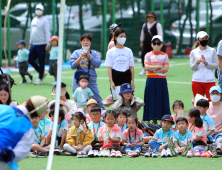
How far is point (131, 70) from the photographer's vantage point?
21.9 feet

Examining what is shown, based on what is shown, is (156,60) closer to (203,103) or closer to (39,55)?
(203,103)

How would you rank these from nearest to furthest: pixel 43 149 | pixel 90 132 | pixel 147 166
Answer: pixel 147 166
pixel 43 149
pixel 90 132

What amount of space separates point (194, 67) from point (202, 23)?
48.4 ft

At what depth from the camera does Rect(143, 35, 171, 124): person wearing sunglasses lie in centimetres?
638

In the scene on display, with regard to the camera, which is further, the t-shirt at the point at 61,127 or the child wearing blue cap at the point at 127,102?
the child wearing blue cap at the point at 127,102

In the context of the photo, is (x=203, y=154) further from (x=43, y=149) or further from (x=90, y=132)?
(x=43, y=149)

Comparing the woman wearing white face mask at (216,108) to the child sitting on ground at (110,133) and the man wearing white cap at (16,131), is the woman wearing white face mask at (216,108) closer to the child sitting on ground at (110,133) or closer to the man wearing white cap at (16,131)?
the child sitting on ground at (110,133)

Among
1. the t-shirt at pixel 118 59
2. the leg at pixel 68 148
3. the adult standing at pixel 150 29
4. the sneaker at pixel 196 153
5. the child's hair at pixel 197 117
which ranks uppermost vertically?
the adult standing at pixel 150 29

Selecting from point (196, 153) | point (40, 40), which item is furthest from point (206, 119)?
point (40, 40)

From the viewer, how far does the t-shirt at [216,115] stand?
586cm

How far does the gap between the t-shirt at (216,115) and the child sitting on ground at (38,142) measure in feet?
8.05

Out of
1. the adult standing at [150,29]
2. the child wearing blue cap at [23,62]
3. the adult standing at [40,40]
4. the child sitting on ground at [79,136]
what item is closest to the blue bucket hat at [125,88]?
the child sitting on ground at [79,136]

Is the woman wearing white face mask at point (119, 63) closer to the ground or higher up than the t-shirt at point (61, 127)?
higher up

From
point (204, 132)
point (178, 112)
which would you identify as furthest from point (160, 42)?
point (204, 132)
